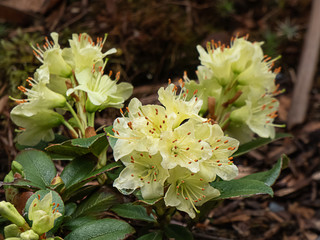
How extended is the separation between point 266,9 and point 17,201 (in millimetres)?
2382

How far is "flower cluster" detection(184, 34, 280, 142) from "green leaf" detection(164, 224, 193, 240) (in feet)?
1.52

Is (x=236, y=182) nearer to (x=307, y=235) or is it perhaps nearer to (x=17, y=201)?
(x=17, y=201)

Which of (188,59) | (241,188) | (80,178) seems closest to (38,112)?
(80,178)

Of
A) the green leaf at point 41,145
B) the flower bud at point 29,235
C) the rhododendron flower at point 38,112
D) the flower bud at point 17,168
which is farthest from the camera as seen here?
the green leaf at point 41,145

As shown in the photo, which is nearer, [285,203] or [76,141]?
[76,141]

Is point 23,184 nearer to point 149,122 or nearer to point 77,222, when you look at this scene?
point 77,222

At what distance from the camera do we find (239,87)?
63.0 inches

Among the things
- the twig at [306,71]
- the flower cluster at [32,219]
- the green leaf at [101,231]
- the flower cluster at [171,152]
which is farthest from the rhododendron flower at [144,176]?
the twig at [306,71]

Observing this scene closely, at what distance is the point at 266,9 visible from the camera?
2.93m

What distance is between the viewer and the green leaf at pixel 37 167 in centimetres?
131

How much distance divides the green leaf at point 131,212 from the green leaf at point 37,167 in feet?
0.81

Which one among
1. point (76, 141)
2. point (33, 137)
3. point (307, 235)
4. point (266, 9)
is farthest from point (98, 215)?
point (266, 9)

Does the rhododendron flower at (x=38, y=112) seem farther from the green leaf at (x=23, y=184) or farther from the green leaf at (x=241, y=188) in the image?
the green leaf at (x=241, y=188)

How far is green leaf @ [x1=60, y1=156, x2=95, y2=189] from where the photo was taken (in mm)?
1322
